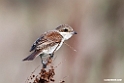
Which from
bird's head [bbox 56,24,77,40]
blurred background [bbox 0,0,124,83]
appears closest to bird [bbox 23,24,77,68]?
bird's head [bbox 56,24,77,40]

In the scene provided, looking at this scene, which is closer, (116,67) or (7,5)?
(116,67)

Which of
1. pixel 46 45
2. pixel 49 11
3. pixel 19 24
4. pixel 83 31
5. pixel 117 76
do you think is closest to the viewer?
pixel 46 45

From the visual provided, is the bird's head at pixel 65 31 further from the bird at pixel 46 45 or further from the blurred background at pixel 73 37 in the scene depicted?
the blurred background at pixel 73 37

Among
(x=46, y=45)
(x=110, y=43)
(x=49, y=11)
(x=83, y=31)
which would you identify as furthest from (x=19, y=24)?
(x=46, y=45)

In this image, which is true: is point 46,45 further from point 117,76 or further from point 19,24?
point 19,24

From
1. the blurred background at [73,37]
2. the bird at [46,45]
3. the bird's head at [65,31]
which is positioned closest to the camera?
the bird at [46,45]

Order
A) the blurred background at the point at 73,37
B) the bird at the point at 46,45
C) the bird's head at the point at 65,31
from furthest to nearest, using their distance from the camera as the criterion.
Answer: the blurred background at the point at 73,37
the bird's head at the point at 65,31
the bird at the point at 46,45

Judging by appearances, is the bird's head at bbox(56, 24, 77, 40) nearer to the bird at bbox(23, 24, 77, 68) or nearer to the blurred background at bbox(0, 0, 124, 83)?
the bird at bbox(23, 24, 77, 68)

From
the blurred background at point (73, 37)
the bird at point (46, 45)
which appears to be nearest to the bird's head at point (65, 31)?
the bird at point (46, 45)

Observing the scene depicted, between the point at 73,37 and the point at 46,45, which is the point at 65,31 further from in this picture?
the point at 73,37

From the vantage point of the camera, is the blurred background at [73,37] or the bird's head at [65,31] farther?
the blurred background at [73,37]
